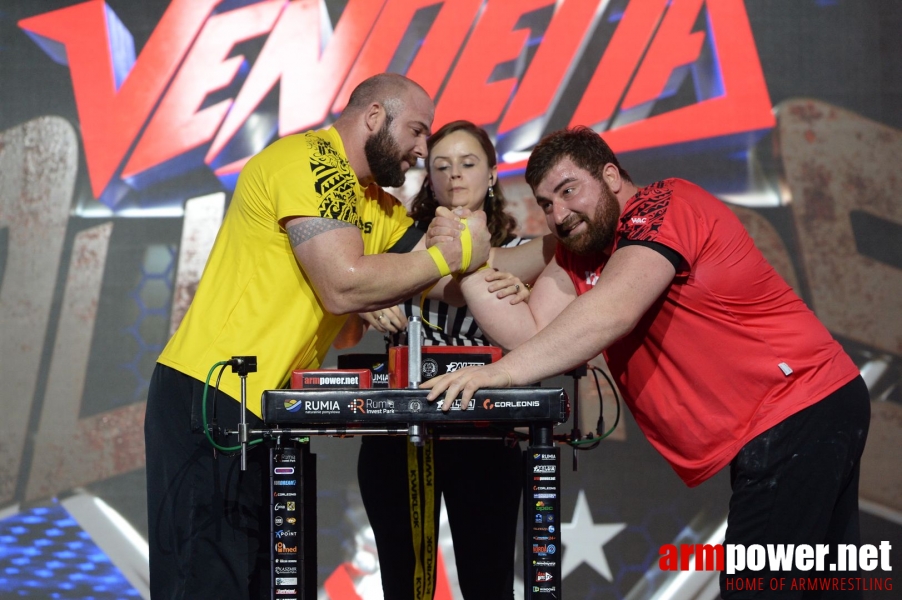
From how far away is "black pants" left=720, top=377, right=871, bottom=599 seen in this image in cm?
179

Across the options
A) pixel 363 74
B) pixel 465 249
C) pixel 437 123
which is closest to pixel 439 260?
pixel 465 249

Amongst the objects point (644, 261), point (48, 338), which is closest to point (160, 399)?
point (644, 261)

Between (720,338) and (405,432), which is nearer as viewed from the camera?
(405,432)

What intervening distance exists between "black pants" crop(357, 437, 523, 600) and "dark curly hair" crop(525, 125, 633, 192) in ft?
2.73

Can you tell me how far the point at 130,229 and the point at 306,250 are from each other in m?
1.85

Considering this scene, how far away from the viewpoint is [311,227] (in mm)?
1968

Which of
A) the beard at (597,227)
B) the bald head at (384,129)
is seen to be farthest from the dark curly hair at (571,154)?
the bald head at (384,129)

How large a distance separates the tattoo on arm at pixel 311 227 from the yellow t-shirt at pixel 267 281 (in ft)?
0.05

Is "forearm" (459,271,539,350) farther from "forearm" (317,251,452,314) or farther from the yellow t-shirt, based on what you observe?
the yellow t-shirt

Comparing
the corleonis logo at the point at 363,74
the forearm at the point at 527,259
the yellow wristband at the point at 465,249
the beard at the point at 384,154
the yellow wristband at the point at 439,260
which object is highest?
the corleonis logo at the point at 363,74

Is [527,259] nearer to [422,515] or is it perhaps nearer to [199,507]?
[422,515]

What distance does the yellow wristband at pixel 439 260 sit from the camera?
2.01 m

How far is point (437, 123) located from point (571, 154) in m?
1.40

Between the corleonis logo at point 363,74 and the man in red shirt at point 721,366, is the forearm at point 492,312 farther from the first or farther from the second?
the corleonis logo at point 363,74
